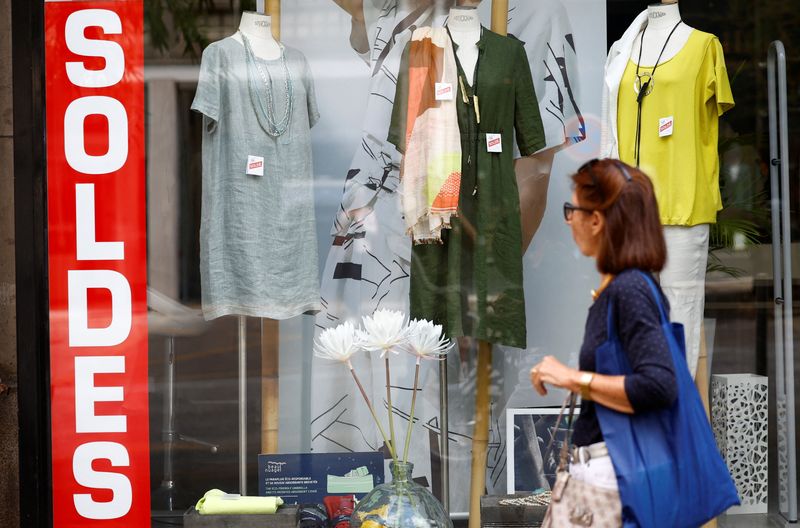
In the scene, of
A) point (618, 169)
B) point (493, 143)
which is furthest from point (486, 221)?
point (618, 169)

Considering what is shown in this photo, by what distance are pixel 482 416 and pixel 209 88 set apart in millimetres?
1783

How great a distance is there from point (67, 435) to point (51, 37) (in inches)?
63.3

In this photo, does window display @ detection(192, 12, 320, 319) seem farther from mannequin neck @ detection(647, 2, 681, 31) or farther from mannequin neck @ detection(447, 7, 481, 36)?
mannequin neck @ detection(647, 2, 681, 31)

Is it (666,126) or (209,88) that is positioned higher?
(209,88)

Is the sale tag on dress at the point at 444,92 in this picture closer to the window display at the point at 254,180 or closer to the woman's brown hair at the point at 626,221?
the window display at the point at 254,180

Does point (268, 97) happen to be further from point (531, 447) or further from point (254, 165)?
point (531, 447)

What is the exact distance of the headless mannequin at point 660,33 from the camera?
3.60 meters

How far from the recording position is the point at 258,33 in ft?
12.6

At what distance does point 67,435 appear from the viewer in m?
3.82

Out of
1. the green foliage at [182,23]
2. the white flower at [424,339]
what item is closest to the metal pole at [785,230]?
the white flower at [424,339]

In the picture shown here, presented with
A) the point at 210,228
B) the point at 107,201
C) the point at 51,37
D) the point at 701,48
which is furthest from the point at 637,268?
the point at 51,37

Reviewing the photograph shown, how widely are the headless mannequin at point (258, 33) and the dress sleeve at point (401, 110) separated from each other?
0.52 metres

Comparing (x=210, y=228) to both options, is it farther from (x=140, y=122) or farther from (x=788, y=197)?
(x=788, y=197)

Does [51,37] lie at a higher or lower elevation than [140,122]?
higher
